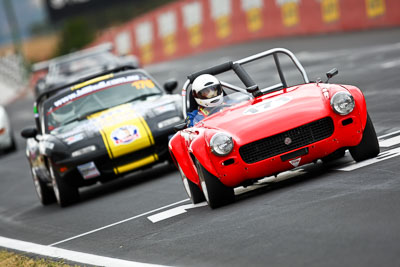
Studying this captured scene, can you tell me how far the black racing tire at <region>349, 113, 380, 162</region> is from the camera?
840 centimetres

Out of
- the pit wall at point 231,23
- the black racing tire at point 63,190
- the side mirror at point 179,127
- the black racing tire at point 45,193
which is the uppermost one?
the side mirror at point 179,127

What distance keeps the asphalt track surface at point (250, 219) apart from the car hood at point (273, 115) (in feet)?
1.86

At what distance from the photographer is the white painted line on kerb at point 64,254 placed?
23.1 feet

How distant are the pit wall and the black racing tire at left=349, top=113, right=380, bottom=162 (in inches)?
703

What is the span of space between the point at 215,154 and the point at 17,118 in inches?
976

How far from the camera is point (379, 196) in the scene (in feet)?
22.4

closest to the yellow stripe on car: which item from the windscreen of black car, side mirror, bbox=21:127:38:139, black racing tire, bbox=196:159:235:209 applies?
the windscreen of black car

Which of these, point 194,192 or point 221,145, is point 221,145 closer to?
point 221,145

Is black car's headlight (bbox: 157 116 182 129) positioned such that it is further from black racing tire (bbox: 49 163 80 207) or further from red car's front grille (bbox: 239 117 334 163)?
red car's front grille (bbox: 239 117 334 163)

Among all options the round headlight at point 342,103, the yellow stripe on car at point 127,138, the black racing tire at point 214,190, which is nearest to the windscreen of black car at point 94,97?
the yellow stripe on car at point 127,138

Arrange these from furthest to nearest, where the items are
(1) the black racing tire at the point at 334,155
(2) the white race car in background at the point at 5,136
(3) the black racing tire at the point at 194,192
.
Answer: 1. (2) the white race car in background at the point at 5,136
2. (3) the black racing tire at the point at 194,192
3. (1) the black racing tire at the point at 334,155

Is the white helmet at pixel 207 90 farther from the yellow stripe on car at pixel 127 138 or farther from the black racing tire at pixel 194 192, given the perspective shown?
the yellow stripe on car at pixel 127 138

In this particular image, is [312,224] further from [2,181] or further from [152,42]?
[152,42]

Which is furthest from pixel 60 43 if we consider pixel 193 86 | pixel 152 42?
pixel 193 86
